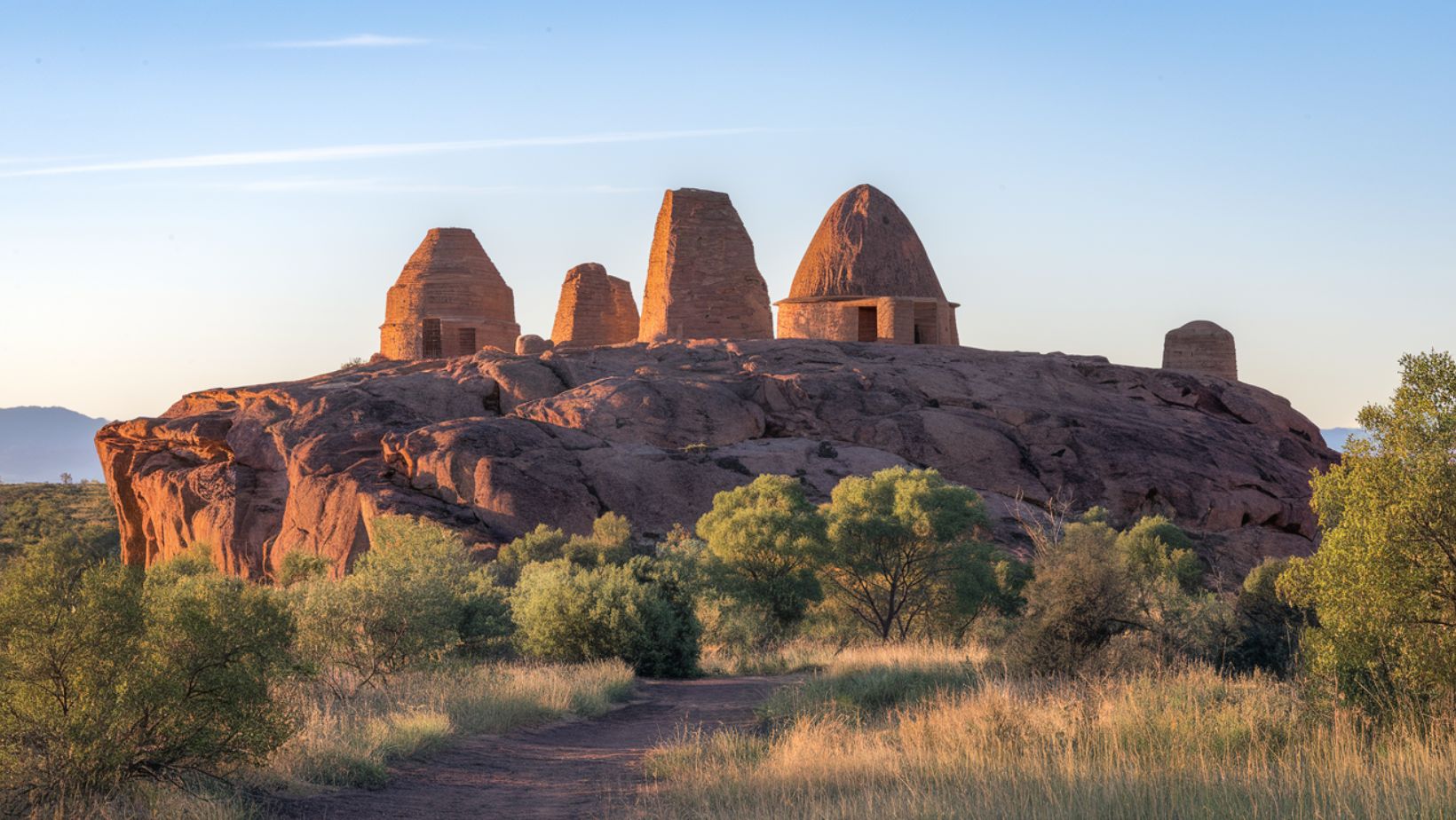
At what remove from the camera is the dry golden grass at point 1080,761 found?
Result: 685 centimetres

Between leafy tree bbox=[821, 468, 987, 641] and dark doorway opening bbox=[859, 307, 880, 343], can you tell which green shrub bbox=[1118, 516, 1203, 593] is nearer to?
leafy tree bbox=[821, 468, 987, 641]

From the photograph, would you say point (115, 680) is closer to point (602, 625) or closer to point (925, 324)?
point (602, 625)

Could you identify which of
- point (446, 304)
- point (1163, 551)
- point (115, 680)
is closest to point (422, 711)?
point (115, 680)

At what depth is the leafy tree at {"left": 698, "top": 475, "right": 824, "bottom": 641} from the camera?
22.0 m

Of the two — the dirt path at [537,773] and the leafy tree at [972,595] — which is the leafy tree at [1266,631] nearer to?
the dirt path at [537,773]

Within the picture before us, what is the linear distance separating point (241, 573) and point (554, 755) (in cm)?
2164

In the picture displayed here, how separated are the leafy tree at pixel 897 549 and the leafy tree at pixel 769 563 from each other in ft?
1.62

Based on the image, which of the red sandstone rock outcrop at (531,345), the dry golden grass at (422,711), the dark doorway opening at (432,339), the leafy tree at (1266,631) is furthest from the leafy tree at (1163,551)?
the dark doorway opening at (432,339)

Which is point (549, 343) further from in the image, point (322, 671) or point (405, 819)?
point (405, 819)

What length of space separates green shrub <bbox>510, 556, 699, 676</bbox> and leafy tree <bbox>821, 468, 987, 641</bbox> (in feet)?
17.4

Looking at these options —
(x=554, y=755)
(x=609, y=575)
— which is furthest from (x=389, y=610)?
(x=609, y=575)

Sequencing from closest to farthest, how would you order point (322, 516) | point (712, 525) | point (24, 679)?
point (24, 679)
point (712, 525)
point (322, 516)

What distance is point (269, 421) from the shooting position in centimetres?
3209

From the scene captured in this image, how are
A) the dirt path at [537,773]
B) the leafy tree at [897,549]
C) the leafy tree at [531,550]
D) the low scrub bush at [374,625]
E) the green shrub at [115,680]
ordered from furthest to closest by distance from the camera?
the leafy tree at [531,550]
the leafy tree at [897,549]
the low scrub bush at [374,625]
the dirt path at [537,773]
the green shrub at [115,680]
